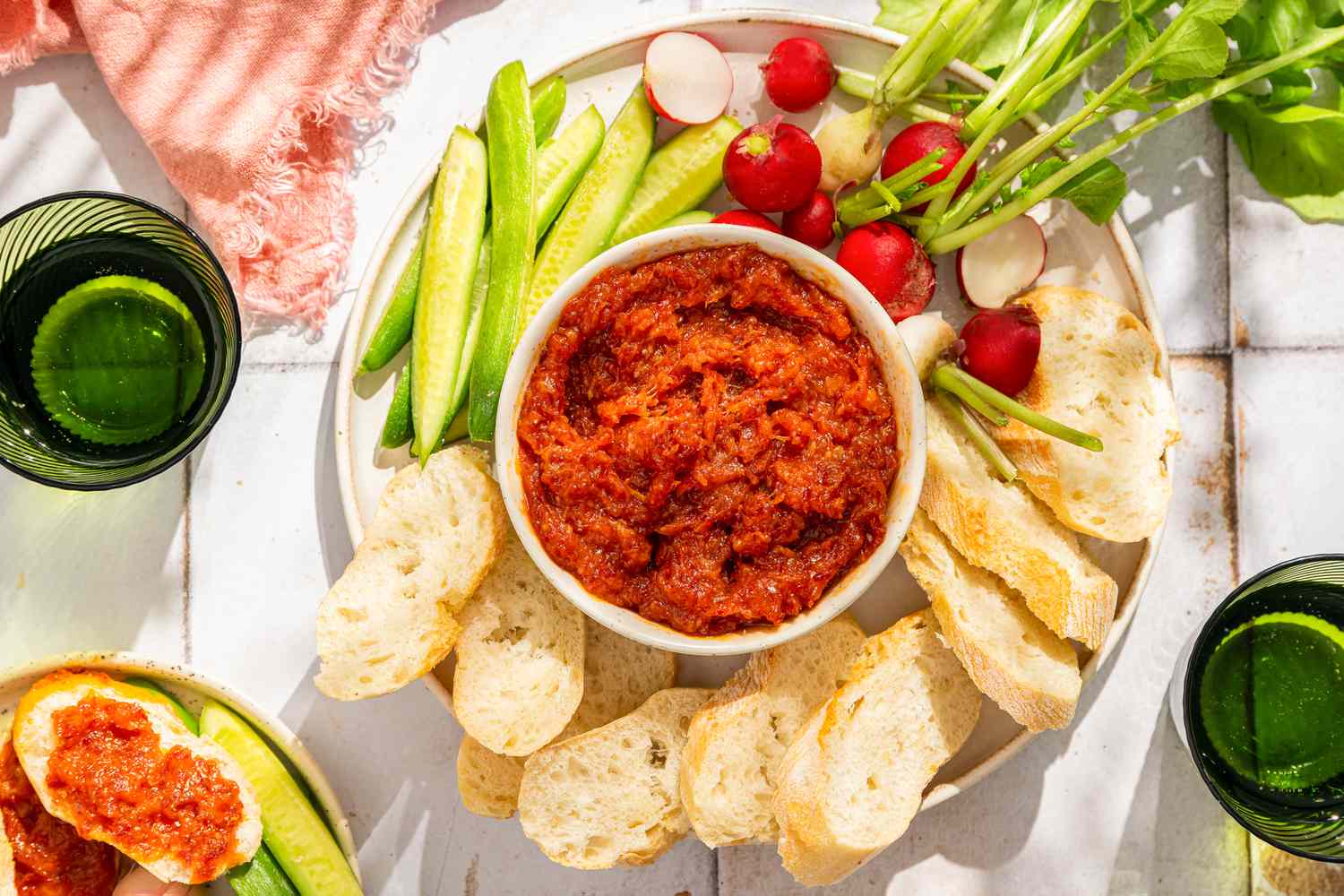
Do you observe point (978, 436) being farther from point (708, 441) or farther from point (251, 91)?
point (251, 91)

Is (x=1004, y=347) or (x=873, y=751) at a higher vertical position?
(x=1004, y=347)

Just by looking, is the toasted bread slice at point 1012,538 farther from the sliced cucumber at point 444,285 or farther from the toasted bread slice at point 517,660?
the sliced cucumber at point 444,285

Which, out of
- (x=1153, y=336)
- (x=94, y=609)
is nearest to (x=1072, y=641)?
(x=1153, y=336)

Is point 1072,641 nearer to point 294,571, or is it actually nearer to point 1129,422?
point 1129,422

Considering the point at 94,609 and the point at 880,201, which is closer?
the point at 880,201

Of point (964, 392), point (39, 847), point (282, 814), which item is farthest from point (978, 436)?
point (39, 847)

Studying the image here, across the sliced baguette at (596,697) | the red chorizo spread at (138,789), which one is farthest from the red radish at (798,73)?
the red chorizo spread at (138,789)

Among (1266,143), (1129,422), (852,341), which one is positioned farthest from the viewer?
(1266,143)
